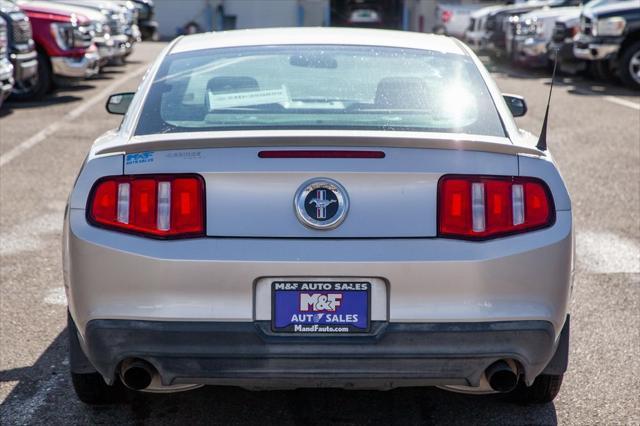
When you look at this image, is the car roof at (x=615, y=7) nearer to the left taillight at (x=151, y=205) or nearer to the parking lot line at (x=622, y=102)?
the parking lot line at (x=622, y=102)

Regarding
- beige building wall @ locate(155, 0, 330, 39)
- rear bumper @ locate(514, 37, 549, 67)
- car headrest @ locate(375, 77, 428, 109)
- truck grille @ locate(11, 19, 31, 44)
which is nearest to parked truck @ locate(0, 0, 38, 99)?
truck grille @ locate(11, 19, 31, 44)

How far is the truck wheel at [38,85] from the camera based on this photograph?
16203mm

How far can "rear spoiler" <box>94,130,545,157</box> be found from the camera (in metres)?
3.79

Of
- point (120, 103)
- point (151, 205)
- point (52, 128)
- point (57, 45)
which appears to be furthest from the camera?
point (57, 45)

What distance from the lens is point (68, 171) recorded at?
33.8 ft

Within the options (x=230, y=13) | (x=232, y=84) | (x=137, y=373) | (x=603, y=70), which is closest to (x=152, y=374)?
(x=137, y=373)

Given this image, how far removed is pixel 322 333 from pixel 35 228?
4655 mm

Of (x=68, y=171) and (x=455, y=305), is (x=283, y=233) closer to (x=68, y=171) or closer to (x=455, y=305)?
(x=455, y=305)

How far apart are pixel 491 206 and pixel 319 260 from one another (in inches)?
23.9

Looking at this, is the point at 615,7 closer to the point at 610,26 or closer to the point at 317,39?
the point at 610,26

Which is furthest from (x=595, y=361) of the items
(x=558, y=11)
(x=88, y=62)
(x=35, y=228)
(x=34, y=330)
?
(x=558, y=11)

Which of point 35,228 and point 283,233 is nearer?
point 283,233

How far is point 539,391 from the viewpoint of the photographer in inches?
176

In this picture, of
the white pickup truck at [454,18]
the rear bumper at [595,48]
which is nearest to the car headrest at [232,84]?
the rear bumper at [595,48]
